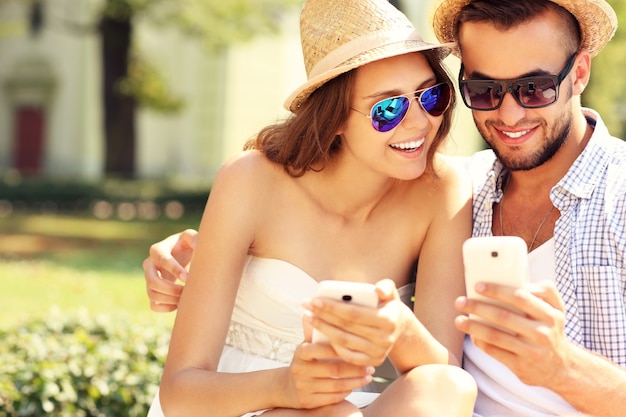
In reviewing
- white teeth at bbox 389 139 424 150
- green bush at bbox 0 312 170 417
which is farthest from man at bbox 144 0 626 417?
green bush at bbox 0 312 170 417

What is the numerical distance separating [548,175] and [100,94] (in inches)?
974

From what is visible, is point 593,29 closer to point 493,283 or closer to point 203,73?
point 493,283

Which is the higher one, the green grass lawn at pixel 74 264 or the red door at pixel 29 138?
the green grass lawn at pixel 74 264

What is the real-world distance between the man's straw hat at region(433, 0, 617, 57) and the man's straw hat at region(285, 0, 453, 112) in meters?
0.22

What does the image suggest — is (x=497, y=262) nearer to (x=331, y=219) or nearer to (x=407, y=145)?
(x=407, y=145)

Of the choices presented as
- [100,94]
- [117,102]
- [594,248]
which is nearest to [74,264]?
[117,102]

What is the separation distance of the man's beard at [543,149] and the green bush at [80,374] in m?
2.20

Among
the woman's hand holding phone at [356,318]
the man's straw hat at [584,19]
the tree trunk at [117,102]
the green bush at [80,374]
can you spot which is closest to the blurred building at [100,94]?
the tree trunk at [117,102]

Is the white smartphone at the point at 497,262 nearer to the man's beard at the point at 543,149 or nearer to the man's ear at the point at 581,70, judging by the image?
the man's beard at the point at 543,149

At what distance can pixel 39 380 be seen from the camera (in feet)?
14.8

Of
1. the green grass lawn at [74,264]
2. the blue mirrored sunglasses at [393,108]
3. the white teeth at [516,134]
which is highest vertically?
the blue mirrored sunglasses at [393,108]

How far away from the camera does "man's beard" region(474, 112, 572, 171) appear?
3484 millimetres

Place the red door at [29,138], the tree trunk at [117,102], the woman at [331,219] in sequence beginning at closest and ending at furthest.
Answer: the woman at [331,219], the tree trunk at [117,102], the red door at [29,138]

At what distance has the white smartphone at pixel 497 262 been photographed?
92.4 inches
